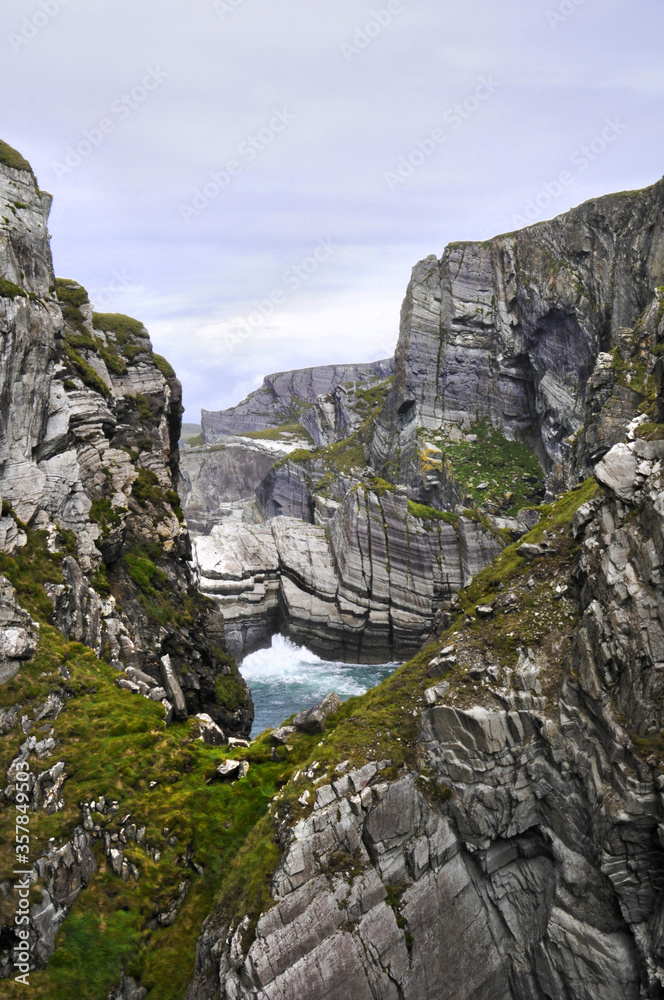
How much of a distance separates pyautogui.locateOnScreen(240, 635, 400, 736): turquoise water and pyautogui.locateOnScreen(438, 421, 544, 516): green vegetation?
27409mm

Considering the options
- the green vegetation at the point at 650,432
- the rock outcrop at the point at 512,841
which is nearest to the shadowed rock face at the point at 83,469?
the rock outcrop at the point at 512,841

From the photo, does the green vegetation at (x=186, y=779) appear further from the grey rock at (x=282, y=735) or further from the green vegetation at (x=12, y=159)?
the green vegetation at (x=12, y=159)

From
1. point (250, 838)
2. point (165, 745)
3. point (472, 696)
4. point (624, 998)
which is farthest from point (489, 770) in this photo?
point (165, 745)

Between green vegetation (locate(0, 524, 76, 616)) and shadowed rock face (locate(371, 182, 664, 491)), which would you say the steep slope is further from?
green vegetation (locate(0, 524, 76, 616))

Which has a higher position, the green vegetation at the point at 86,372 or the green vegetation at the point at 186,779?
the green vegetation at the point at 86,372

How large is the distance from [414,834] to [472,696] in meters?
4.36

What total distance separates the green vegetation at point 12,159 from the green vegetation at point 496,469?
5843 cm

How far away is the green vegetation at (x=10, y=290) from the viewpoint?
28.8 meters

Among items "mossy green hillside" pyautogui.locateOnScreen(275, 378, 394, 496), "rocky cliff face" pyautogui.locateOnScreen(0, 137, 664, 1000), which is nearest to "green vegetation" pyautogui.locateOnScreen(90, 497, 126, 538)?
"rocky cliff face" pyautogui.locateOnScreen(0, 137, 664, 1000)

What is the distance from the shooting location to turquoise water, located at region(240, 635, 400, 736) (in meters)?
52.6

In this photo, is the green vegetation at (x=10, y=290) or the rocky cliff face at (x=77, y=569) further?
the green vegetation at (x=10, y=290)

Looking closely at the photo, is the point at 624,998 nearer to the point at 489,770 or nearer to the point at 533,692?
the point at 489,770

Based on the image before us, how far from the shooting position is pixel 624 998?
15.6m

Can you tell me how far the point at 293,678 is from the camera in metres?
60.1
